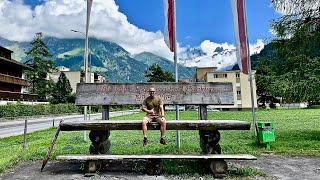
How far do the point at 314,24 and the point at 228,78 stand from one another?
5985cm

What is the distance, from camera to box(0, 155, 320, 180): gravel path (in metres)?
5.57

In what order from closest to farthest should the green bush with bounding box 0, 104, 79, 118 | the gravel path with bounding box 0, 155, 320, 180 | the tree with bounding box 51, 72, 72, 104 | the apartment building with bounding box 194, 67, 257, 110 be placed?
the gravel path with bounding box 0, 155, 320, 180 < the green bush with bounding box 0, 104, 79, 118 < the apartment building with bounding box 194, 67, 257, 110 < the tree with bounding box 51, 72, 72, 104

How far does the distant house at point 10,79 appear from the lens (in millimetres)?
43659

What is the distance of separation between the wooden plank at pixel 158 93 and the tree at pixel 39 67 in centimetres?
6622

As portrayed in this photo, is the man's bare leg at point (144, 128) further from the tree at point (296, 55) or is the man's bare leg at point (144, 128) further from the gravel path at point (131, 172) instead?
the tree at point (296, 55)

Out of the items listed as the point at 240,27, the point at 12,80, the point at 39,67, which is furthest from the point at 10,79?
the point at 240,27

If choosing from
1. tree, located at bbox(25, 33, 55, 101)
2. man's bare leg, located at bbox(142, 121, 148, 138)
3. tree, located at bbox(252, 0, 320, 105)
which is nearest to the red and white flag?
tree, located at bbox(252, 0, 320, 105)

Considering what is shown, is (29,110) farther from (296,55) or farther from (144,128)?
(144,128)

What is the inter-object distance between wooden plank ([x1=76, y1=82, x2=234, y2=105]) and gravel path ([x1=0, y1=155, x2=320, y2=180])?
1.63 meters

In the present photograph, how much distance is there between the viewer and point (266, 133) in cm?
867

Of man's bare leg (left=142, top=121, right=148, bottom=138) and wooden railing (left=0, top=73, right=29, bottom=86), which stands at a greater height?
wooden railing (left=0, top=73, right=29, bottom=86)

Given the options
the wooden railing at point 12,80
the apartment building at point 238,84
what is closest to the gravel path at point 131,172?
the wooden railing at point 12,80

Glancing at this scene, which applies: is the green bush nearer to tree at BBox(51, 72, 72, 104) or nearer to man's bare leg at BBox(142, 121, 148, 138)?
tree at BBox(51, 72, 72, 104)

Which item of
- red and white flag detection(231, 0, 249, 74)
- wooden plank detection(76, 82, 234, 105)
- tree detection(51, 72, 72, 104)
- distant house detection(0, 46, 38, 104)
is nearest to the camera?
wooden plank detection(76, 82, 234, 105)
